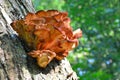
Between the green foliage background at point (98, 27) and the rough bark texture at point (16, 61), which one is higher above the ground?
the rough bark texture at point (16, 61)

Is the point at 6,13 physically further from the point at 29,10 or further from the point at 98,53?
the point at 98,53

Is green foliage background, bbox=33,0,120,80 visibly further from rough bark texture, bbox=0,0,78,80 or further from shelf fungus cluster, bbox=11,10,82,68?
shelf fungus cluster, bbox=11,10,82,68

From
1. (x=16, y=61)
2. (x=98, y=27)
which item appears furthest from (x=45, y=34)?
(x=98, y=27)

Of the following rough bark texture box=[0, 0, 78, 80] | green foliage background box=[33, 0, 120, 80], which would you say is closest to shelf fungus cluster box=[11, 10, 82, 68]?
rough bark texture box=[0, 0, 78, 80]

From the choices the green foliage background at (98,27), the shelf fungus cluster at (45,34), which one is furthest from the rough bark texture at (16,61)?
the green foliage background at (98,27)

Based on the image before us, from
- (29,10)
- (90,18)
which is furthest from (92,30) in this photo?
(29,10)

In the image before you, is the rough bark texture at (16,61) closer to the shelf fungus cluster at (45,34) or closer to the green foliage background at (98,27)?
the shelf fungus cluster at (45,34)

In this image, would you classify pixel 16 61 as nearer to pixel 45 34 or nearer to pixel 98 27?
pixel 45 34
